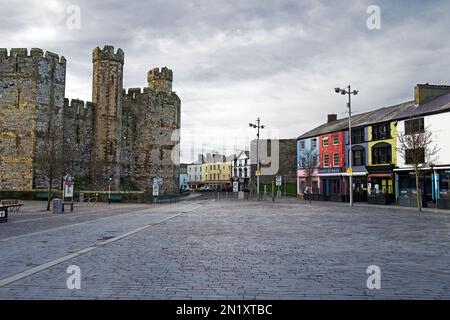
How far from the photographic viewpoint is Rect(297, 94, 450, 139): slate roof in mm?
29980

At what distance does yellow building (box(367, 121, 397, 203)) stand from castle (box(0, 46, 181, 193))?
950 inches

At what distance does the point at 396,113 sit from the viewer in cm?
3481

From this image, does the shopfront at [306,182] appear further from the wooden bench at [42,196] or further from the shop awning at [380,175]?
the wooden bench at [42,196]

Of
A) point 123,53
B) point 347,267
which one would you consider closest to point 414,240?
point 347,267

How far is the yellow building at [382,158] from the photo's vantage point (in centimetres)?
3388

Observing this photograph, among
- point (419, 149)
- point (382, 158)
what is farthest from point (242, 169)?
point (419, 149)

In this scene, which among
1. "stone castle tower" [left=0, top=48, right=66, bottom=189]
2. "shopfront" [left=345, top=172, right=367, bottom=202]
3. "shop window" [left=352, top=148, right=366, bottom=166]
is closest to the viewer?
"stone castle tower" [left=0, top=48, right=66, bottom=189]

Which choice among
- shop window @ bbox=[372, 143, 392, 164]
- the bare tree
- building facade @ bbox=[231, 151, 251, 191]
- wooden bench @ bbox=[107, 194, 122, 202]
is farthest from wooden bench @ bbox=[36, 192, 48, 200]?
building facade @ bbox=[231, 151, 251, 191]

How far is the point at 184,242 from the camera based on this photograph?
9.89 metres

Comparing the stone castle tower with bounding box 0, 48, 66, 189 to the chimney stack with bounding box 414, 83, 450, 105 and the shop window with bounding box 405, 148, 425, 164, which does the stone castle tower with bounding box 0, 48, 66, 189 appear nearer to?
the shop window with bounding box 405, 148, 425, 164

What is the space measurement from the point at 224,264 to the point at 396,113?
108 ft

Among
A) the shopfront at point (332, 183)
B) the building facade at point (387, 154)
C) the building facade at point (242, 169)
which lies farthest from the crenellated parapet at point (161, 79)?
the building facade at point (242, 169)

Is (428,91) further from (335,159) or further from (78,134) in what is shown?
(78,134)
